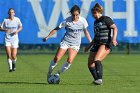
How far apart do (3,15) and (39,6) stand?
76.8 inches

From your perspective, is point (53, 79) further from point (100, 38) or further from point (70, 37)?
point (100, 38)

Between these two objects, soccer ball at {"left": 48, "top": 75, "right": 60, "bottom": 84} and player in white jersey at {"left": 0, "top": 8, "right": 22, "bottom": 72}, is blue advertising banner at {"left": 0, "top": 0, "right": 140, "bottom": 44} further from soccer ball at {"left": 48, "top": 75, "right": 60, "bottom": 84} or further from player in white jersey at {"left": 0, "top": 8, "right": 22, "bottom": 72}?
soccer ball at {"left": 48, "top": 75, "right": 60, "bottom": 84}

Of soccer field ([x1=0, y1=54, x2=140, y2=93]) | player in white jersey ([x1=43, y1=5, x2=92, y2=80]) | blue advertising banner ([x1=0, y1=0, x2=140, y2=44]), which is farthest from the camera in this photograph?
blue advertising banner ([x1=0, y1=0, x2=140, y2=44])

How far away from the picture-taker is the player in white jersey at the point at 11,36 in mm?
20547

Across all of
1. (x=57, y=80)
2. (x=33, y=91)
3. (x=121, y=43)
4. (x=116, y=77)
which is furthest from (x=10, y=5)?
(x=33, y=91)

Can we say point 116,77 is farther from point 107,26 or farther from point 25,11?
point 25,11

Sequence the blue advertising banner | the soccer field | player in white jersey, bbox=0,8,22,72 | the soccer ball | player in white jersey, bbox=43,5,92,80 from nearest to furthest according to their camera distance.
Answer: the soccer field, the soccer ball, player in white jersey, bbox=43,5,92,80, player in white jersey, bbox=0,8,22,72, the blue advertising banner

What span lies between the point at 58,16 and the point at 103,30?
16.2 m

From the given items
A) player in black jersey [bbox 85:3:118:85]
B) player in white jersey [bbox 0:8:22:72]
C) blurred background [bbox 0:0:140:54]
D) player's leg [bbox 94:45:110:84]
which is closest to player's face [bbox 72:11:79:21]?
player in black jersey [bbox 85:3:118:85]

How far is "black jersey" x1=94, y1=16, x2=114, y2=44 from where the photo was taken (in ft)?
48.3

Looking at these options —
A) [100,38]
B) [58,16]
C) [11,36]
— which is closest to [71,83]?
[100,38]

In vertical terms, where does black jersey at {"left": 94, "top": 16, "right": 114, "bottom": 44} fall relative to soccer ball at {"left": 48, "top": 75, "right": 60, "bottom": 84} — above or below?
above

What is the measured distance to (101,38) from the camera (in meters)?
14.8

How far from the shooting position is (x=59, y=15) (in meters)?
30.8
